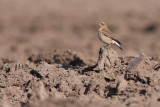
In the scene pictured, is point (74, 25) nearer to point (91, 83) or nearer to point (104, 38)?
point (104, 38)

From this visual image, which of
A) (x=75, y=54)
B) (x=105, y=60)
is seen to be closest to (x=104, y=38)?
(x=105, y=60)

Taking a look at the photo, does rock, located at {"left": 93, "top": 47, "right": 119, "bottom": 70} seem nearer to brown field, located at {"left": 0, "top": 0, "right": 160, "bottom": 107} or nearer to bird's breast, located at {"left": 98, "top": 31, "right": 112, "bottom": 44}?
brown field, located at {"left": 0, "top": 0, "right": 160, "bottom": 107}

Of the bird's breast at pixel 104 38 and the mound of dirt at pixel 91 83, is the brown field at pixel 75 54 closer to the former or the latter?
the mound of dirt at pixel 91 83

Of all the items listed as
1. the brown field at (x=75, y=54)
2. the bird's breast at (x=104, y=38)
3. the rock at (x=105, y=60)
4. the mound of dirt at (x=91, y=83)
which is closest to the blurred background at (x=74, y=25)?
the brown field at (x=75, y=54)

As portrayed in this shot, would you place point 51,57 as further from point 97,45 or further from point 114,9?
point 114,9

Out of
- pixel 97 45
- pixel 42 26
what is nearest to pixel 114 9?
pixel 42 26

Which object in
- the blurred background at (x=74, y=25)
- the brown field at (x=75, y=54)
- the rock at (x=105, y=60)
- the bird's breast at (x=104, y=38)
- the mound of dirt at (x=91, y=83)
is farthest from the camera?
the blurred background at (x=74, y=25)

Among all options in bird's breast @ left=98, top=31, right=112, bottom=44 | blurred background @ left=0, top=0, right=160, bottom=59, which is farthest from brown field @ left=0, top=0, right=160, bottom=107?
bird's breast @ left=98, top=31, right=112, bottom=44
